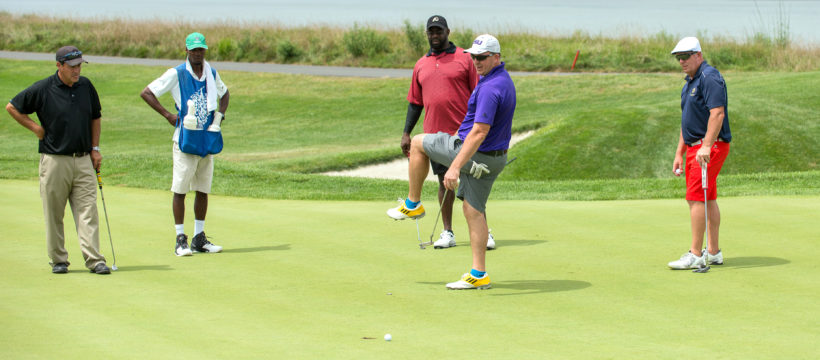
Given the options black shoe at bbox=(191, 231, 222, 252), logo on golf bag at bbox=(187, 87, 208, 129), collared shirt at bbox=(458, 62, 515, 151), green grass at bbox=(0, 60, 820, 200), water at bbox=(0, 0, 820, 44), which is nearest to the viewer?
collared shirt at bbox=(458, 62, 515, 151)

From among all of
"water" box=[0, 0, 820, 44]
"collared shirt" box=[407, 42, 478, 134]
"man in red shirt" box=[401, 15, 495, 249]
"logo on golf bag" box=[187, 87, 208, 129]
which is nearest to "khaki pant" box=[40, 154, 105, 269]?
"logo on golf bag" box=[187, 87, 208, 129]

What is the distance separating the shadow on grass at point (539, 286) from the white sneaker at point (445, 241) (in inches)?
58.9

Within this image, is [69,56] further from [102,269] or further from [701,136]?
[701,136]

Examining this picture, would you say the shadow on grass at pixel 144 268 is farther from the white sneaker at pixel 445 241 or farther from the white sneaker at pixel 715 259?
the white sneaker at pixel 715 259

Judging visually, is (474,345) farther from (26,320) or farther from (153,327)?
(26,320)

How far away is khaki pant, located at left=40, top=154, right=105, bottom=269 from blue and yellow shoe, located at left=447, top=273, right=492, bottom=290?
2912 mm

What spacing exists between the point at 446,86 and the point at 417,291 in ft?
8.25

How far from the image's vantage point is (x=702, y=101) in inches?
305

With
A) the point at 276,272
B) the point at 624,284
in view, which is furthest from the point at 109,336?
the point at 624,284

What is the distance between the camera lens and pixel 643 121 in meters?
19.2

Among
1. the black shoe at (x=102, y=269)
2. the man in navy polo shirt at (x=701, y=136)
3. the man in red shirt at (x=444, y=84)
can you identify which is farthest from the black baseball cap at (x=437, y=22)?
the black shoe at (x=102, y=269)

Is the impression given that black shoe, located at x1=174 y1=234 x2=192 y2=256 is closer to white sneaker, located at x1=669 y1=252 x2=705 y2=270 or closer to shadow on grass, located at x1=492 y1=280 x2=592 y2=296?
shadow on grass, located at x1=492 y1=280 x2=592 y2=296

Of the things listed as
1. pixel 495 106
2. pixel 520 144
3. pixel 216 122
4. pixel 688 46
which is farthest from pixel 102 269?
pixel 520 144

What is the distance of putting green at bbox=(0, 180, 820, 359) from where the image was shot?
18.1ft
